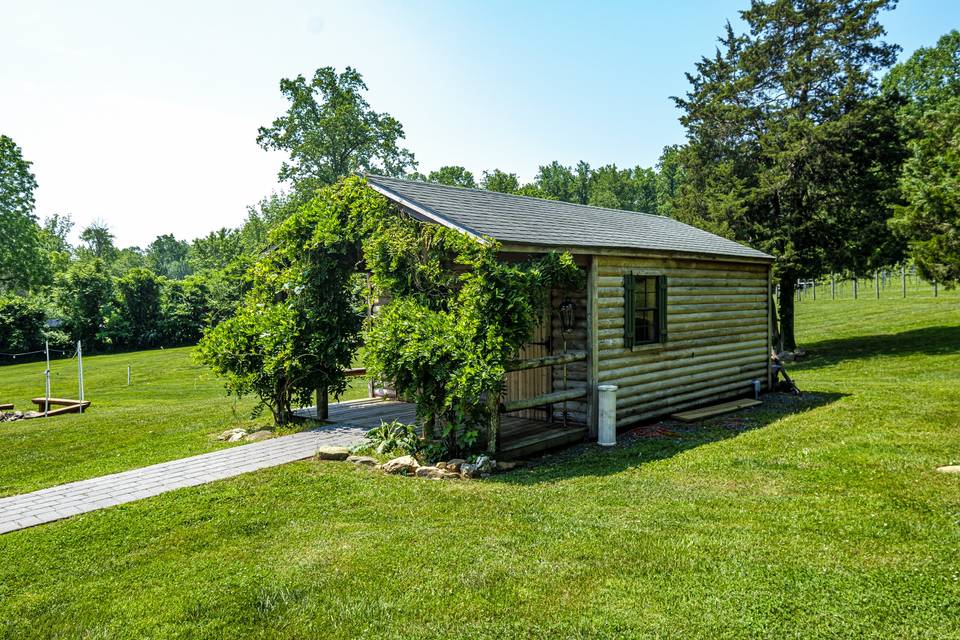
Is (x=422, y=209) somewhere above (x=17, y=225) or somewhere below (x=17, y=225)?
below

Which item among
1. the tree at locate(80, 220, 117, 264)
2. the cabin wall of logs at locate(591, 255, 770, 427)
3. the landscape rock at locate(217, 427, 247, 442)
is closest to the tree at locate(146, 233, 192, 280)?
the tree at locate(80, 220, 117, 264)

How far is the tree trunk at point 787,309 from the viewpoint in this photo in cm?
2050

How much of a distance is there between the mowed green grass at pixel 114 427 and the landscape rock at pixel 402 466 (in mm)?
3291

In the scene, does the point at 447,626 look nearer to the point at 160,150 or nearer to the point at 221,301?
the point at 160,150

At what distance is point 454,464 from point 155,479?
147 inches

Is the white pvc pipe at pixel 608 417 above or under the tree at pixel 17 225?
under

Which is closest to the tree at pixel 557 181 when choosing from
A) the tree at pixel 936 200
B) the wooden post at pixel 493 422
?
the tree at pixel 936 200

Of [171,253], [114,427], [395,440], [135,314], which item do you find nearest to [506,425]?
[395,440]

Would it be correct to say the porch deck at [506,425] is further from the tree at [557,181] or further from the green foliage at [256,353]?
the tree at [557,181]

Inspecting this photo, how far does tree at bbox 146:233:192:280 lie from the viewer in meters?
120

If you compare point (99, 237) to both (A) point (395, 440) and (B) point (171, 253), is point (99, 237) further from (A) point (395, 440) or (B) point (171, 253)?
(A) point (395, 440)

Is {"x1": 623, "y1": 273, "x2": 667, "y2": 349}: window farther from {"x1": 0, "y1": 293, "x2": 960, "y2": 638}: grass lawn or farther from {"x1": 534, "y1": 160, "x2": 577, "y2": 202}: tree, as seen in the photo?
{"x1": 534, "y1": 160, "x2": 577, "y2": 202}: tree

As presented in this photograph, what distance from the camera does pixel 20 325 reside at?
30188 mm

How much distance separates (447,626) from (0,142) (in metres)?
42.4
